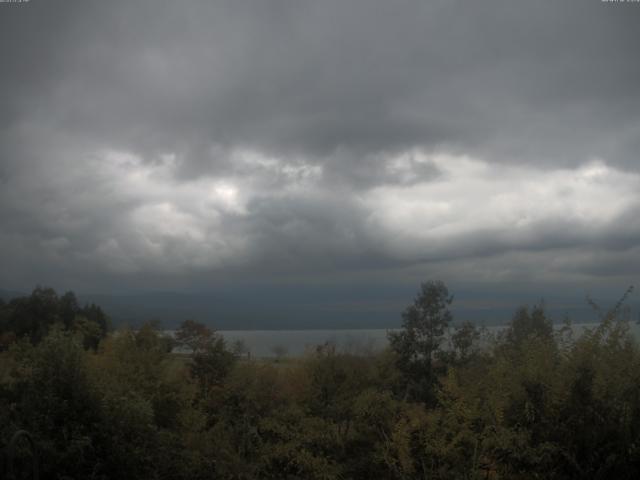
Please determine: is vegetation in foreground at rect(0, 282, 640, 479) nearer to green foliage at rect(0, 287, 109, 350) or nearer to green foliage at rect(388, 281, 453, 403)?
green foliage at rect(388, 281, 453, 403)

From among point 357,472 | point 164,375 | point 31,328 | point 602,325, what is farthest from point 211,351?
point 31,328

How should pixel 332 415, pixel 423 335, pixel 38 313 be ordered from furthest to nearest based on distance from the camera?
pixel 38 313
pixel 423 335
pixel 332 415

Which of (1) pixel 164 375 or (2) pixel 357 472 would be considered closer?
(2) pixel 357 472

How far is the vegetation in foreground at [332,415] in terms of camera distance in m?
13.1

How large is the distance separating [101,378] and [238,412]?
9447 mm

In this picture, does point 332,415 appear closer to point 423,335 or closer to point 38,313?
point 423,335

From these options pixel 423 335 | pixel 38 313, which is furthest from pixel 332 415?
pixel 38 313

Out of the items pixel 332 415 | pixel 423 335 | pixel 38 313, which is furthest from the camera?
pixel 38 313

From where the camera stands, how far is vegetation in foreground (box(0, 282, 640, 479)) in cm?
1311

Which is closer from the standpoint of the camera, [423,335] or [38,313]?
[423,335]

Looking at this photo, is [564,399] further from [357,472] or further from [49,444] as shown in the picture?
[49,444]

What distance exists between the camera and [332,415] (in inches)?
878

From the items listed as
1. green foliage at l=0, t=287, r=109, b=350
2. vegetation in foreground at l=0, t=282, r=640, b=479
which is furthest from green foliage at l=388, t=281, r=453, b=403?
green foliage at l=0, t=287, r=109, b=350

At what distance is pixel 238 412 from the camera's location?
24141mm
